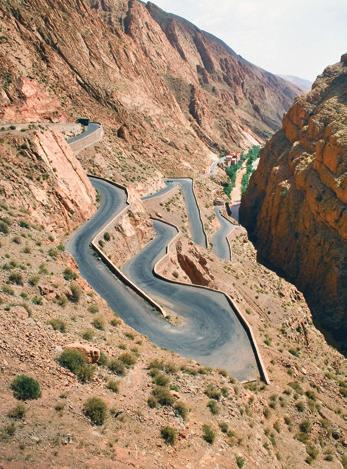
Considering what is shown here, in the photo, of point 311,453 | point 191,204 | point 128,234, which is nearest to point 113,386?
point 311,453

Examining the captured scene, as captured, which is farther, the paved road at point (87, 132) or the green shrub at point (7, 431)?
the paved road at point (87, 132)

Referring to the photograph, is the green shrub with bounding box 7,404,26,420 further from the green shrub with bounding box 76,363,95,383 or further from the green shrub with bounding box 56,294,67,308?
the green shrub with bounding box 56,294,67,308

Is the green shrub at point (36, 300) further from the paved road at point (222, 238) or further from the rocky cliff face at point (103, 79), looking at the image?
the rocky cliff face at point (103, 79)

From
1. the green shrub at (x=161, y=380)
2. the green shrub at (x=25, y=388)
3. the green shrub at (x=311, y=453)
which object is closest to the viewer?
the green shrub at (x=25, y=388)

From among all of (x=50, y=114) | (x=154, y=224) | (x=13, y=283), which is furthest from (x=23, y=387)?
(x=50, y=114)

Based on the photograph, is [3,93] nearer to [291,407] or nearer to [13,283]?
[13,283]

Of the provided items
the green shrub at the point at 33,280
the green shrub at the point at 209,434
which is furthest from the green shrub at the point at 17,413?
the green shrub at the point at 33,280

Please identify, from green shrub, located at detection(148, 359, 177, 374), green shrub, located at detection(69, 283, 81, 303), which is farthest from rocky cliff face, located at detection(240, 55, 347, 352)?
green shrub, located at detection(69, 283, 81, 303)
